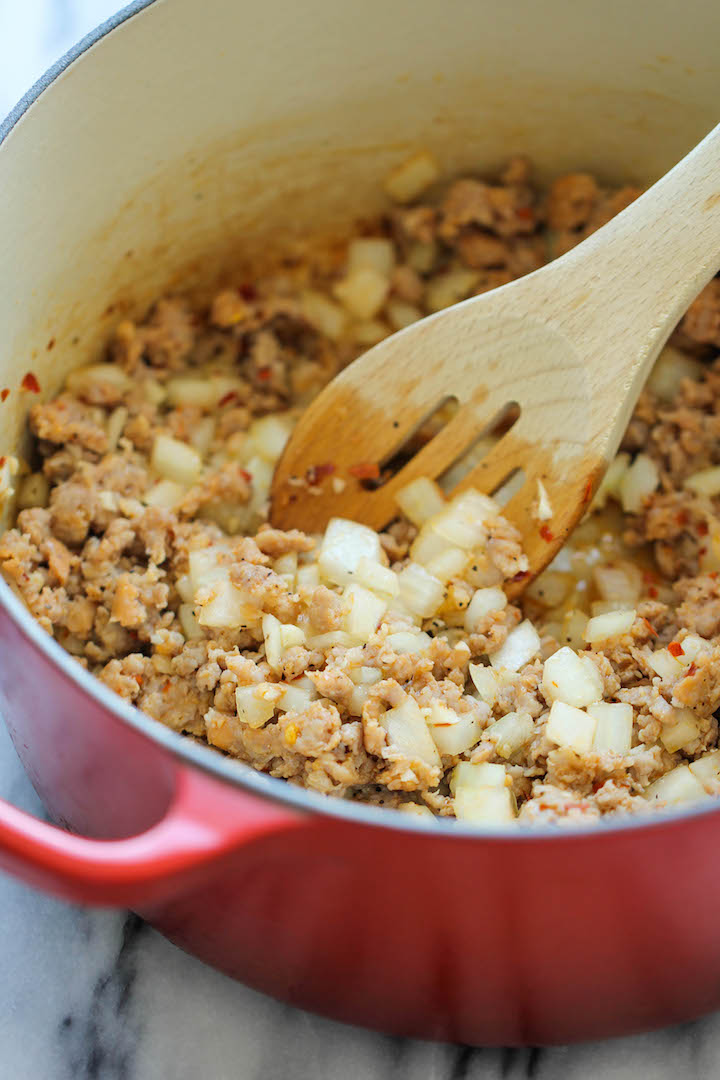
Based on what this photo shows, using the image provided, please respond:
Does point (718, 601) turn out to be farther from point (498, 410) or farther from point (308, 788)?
point (308, 788)

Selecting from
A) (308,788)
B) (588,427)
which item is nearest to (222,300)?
(588,427)

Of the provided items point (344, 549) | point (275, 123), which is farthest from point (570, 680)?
point (275, 123)

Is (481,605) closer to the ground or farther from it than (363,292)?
closer to the ground

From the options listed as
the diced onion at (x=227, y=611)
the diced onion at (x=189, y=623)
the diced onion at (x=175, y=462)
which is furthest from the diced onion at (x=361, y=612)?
the diced onion at (x=175, y=462)

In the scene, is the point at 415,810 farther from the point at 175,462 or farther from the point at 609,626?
the point at 175,462

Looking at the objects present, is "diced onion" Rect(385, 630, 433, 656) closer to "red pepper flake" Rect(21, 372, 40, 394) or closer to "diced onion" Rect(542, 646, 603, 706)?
"diced onion" Rect(542, 646, 603, 706)

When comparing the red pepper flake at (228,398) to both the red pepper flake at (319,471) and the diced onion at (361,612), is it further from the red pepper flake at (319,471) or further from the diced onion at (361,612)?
the diced onion at (361,612)

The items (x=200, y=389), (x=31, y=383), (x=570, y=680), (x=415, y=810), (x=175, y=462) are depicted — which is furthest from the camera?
(x=200, y=389)
